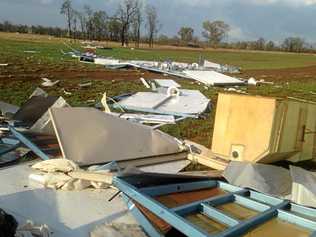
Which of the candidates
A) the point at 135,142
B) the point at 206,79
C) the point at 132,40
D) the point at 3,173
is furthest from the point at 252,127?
the point at 132,40

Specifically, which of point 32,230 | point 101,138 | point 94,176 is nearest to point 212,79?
point 101,138

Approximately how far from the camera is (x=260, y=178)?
179 inches

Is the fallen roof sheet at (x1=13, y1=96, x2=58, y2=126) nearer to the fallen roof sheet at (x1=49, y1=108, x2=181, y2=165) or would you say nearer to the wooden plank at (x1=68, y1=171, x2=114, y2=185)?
the fallen roof sheet at (x1=49, y1=108, x2=181, y2=165)

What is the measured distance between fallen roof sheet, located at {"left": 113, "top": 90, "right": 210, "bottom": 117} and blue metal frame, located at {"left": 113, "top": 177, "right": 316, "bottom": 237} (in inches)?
212

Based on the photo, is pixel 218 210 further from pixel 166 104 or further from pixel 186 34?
pixel 186 34

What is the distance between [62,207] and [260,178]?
1968 millimetres

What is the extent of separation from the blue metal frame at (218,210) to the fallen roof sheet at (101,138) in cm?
131

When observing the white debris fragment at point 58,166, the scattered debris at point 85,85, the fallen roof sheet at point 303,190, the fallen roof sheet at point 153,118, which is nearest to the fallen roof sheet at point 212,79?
the scattered debris at point 85,85

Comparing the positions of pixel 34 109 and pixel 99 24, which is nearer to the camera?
pixel 34 109

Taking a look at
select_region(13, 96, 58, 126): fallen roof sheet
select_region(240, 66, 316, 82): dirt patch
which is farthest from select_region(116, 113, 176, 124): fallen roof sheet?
select_region(240, 66, 316, 82): dirt patch

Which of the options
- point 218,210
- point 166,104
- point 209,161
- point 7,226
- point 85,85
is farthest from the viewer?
point 85,85

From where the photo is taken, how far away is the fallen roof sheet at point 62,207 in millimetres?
3538

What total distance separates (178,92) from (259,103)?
18.0 ft

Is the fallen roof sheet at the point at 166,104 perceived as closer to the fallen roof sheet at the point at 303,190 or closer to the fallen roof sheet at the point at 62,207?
the fallen roof sheet at the point at 303,190
